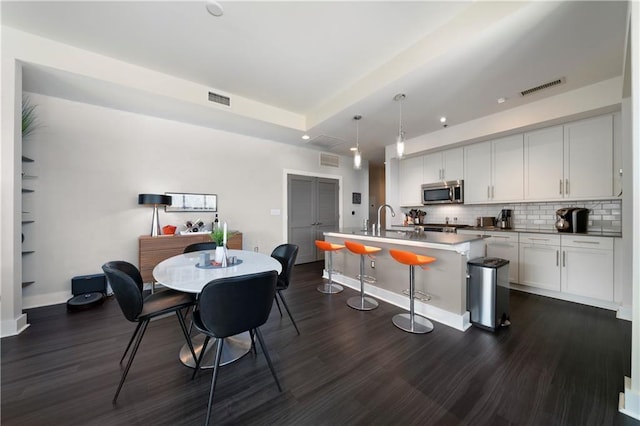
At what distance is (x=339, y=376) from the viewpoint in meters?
1.71

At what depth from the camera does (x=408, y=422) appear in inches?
52.6

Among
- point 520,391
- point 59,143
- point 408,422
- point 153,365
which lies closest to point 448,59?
point 520,391

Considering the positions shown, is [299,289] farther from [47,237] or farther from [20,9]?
[20,9]

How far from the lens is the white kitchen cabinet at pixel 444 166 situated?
4418 mm

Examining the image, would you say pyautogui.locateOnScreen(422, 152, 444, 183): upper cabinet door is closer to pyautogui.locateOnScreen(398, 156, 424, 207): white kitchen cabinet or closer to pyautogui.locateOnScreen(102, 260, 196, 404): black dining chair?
pyautogui.locateOnScreen(398, 156, 424, 207): white kitchen cabinet

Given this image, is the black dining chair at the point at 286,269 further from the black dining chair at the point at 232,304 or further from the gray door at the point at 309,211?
the gray door at the point at 309,211

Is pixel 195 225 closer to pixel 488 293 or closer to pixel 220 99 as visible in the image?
pixel 220 99

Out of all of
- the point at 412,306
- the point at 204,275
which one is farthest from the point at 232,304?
the point at 412,306

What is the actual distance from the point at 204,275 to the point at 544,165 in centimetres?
488

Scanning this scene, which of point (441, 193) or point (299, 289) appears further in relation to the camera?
point (441, 193)

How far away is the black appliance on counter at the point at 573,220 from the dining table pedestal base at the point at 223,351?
14.7 ft

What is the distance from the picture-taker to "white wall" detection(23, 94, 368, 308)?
117 inches

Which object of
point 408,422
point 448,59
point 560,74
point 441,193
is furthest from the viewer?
point 441,193

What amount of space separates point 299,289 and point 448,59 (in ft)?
11.5
